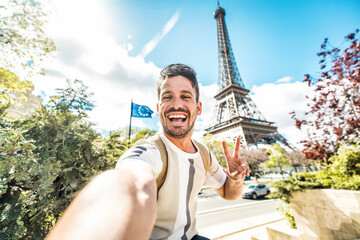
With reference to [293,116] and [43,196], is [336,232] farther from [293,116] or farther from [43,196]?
[43,196]

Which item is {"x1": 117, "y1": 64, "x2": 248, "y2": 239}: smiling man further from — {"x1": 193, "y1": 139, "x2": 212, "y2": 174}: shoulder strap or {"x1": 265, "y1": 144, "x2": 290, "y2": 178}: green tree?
{"x1": 265, "y1": 144, "x2": 290, "y2": 178}: green tree

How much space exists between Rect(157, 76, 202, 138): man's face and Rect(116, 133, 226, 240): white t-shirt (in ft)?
0.54

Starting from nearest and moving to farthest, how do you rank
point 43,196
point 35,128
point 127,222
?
point 127,222 → point 43,196 → point 35,128

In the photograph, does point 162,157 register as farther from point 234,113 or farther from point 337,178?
point 234,113

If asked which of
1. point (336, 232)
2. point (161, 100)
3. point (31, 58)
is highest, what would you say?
point (31, 58)

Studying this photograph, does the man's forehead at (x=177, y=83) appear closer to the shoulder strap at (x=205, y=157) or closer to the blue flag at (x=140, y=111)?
the shoulder strap at (x=205, y=157)

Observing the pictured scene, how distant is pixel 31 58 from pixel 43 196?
364 inches

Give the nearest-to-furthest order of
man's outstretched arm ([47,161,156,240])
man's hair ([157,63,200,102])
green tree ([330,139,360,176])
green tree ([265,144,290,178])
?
1. man's outstretched arm ([47,161,156,240])
2. man's hair ([157,63,200,102])
3. green tree ([330,139,360,176])
4. green tree ([265,144,290,178])

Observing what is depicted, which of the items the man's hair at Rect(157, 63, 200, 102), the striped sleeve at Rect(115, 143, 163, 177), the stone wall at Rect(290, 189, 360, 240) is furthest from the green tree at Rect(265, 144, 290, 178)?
the striped sleeve at Rect(115, 143, 163, 177)

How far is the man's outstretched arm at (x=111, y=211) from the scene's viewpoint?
1.63ft

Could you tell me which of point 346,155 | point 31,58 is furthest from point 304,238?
point 31,58

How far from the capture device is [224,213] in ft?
31.6

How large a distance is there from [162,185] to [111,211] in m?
0.71

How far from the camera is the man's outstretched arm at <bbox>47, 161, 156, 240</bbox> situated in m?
0.50
